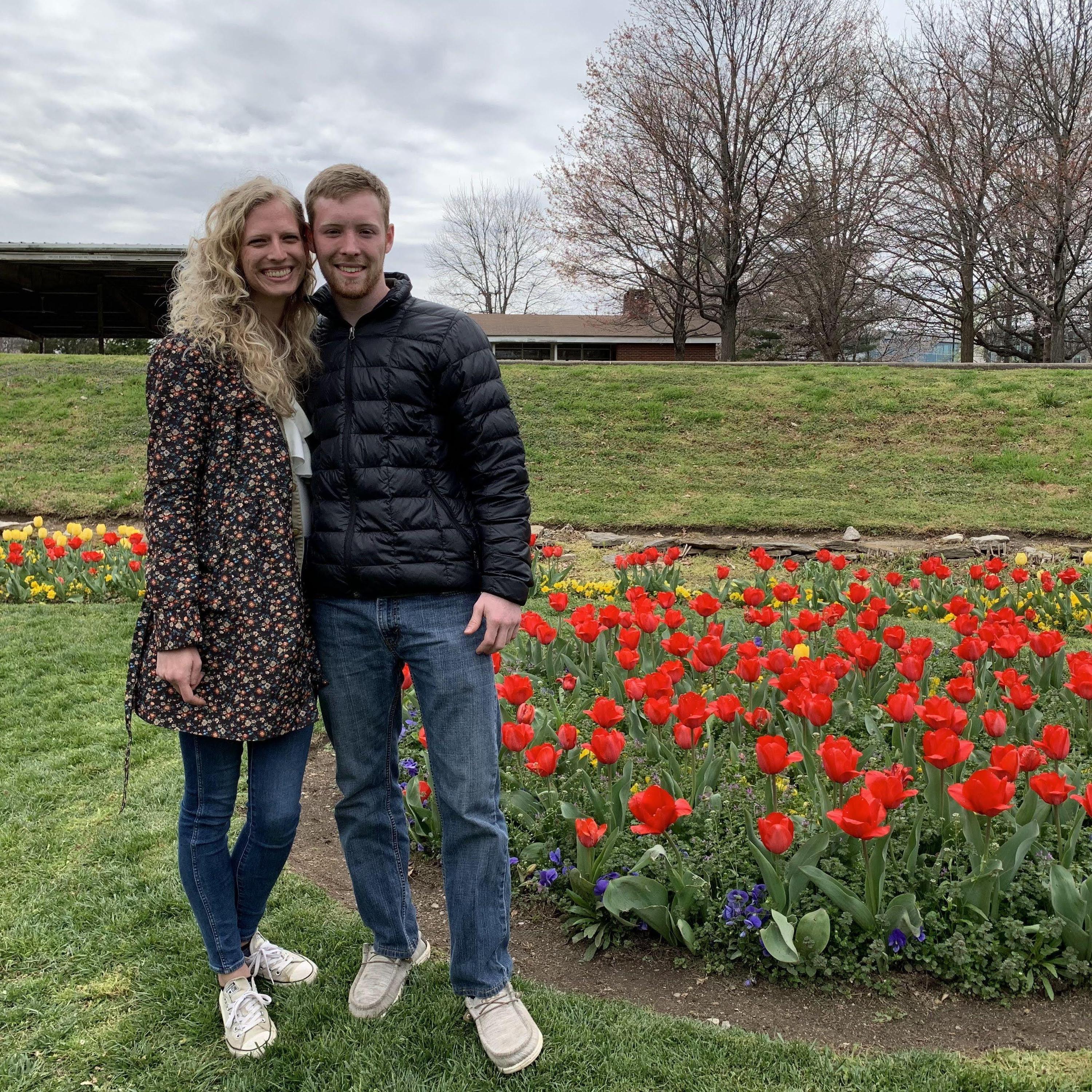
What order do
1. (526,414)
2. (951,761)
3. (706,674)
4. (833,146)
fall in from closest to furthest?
(951,761), (706,674), (526,414), (833,146)

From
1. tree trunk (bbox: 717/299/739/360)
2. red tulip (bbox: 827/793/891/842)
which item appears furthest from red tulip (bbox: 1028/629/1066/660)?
tree trunk (bbox: 717/299/739/360)

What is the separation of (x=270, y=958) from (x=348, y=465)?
4.61 feet

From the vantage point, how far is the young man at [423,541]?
2170 millimetres

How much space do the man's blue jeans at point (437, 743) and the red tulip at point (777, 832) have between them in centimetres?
66

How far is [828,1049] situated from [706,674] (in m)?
2.20

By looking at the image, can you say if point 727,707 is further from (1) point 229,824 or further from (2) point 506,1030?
(1) point 229,824

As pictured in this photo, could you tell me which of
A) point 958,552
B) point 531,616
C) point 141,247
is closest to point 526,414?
point 958,552

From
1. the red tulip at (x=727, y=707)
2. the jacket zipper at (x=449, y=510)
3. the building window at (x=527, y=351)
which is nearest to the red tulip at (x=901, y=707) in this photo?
the red tulip at (x=727, y=707)

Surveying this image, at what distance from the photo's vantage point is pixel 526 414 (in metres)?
14.5

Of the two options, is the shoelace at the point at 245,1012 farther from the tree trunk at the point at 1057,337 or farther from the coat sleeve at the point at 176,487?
the tree trunk at the point at 1057,337

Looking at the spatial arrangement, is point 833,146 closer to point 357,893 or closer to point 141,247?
point 141,247

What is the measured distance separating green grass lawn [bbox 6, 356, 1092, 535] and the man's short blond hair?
831cm

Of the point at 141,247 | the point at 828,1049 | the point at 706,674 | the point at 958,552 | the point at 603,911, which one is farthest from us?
the point at 141,247

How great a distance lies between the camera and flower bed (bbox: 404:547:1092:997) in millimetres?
2525
